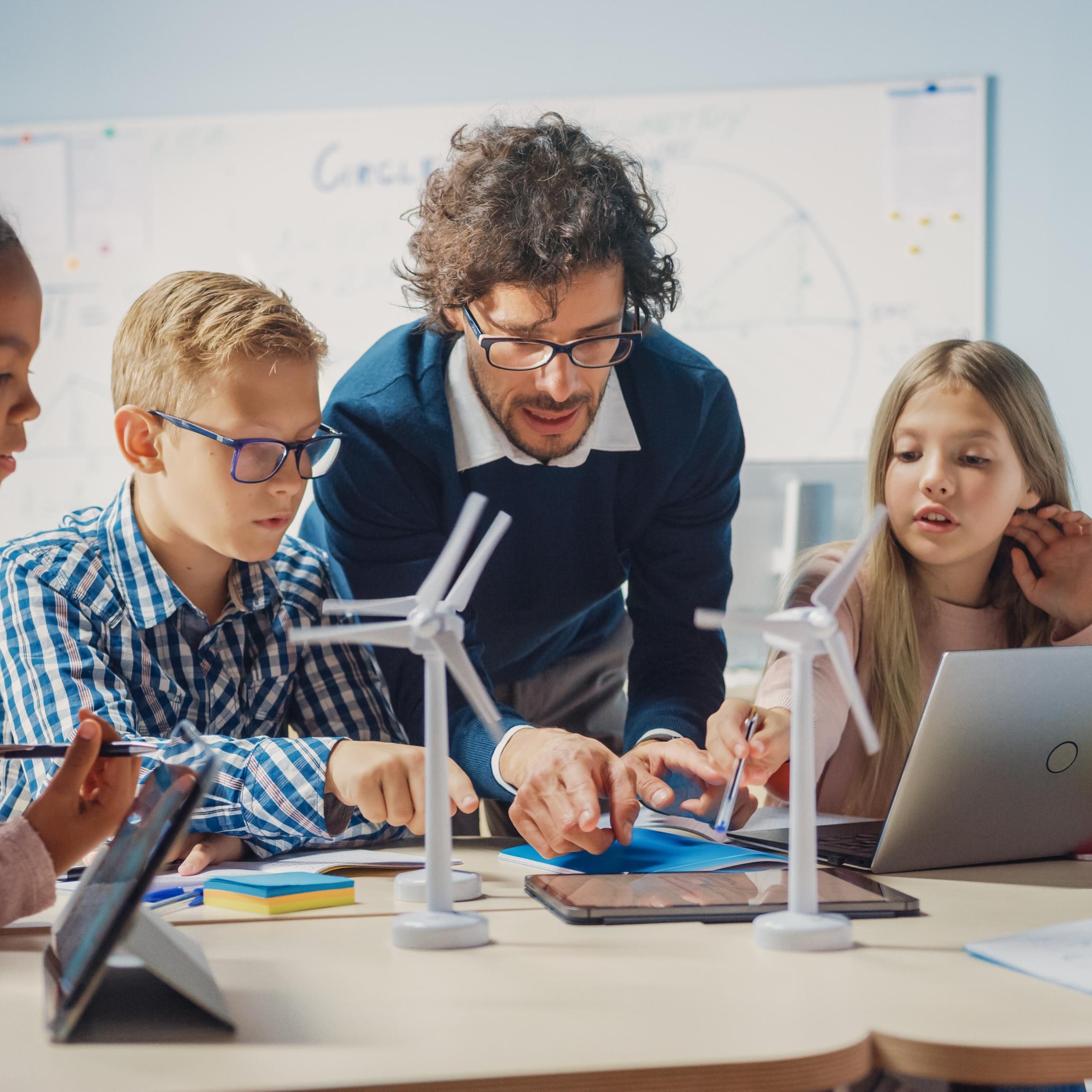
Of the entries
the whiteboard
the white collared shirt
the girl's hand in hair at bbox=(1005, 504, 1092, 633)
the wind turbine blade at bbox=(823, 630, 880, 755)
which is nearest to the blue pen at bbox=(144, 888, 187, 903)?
the wind turbine blade at bbox=(823, 630, 880, 755)

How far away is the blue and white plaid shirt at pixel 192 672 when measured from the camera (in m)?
1.22

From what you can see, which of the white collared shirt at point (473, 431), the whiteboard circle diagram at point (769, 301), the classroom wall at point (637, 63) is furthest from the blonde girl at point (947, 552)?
the classroom wall at point (637, 63)

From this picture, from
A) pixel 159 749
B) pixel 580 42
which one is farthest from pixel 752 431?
pixel 159 749

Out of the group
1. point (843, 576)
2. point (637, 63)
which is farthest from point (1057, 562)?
point (637, 63)

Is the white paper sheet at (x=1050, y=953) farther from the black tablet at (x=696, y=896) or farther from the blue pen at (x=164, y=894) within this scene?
the blue pen at (x=164, y=894)

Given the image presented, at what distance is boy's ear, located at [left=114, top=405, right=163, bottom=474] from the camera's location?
4.69ft

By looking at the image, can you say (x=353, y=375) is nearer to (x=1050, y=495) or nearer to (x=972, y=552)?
(x=972, y=552)

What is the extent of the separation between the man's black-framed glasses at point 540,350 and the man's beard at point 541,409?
0.16 feet

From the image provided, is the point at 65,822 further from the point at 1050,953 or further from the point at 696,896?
the point at 1050,953

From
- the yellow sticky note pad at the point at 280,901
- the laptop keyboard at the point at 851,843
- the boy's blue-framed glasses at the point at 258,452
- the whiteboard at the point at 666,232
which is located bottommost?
the laptop keyboard at the point at 851,843

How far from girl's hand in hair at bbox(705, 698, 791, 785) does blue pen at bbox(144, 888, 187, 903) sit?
1.76ft

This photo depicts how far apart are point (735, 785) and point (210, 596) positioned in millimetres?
755

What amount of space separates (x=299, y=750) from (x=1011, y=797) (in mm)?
727

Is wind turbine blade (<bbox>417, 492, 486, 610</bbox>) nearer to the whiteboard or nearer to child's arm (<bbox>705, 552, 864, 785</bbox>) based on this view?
child's arm (<bbox>705, 552, 864, 785</bbox>)
